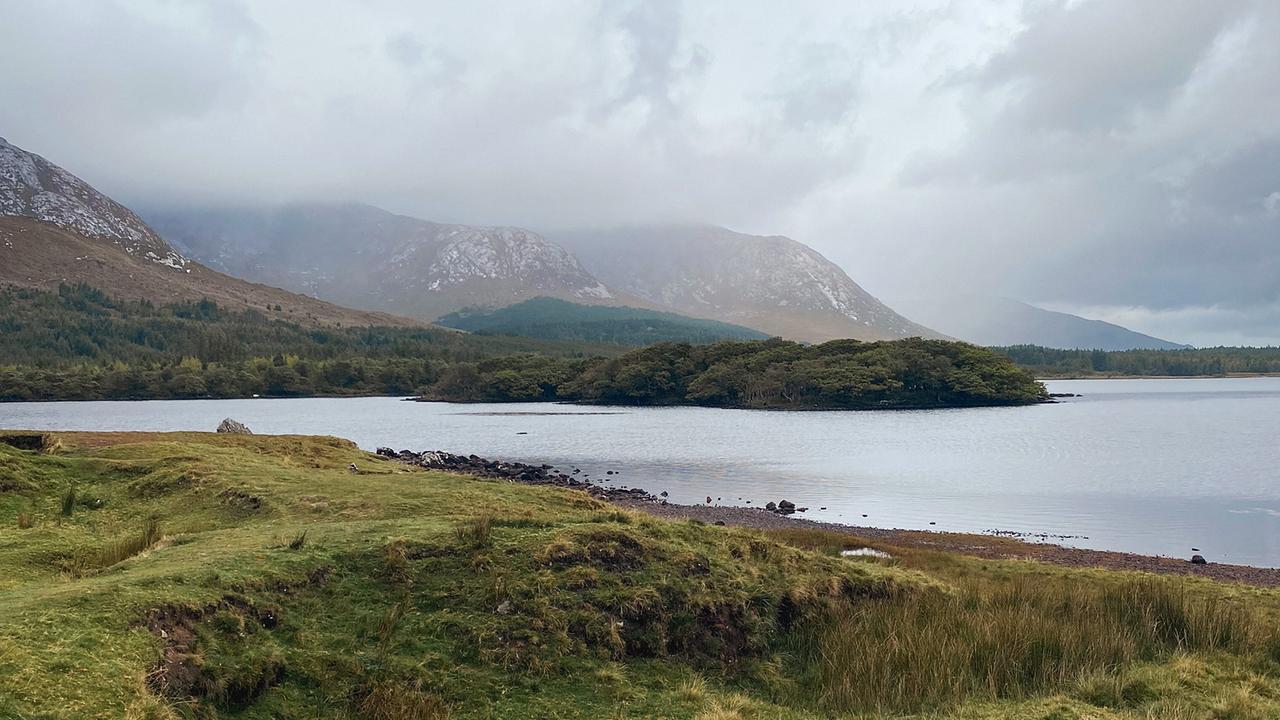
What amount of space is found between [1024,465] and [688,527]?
50.9m

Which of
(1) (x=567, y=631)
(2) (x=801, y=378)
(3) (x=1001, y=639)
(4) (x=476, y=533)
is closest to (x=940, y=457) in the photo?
(3) (x=1001, y=639)

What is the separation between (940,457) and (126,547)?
59.8 meters

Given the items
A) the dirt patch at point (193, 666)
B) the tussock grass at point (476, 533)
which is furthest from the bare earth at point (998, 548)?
the dirt patch at point (193, 666)

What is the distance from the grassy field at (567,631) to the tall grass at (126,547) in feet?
0.16

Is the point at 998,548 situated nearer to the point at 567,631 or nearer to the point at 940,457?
the point at 567,631

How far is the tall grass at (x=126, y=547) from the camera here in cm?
1187

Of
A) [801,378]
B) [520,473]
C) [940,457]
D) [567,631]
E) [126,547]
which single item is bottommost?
[520,473]

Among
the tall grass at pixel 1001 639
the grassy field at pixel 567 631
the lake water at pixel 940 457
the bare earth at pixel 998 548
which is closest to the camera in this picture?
the grassy field at pixel 567 631

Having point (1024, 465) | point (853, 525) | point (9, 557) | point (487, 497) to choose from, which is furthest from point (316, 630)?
point (1024, 465)

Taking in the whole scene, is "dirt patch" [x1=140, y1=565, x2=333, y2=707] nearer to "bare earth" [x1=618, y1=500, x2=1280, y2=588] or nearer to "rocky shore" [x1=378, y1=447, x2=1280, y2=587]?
"bare earth" [x1=618, y1=500, x2=1280, y2=588]

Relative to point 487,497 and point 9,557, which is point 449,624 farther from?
→ point 487,497

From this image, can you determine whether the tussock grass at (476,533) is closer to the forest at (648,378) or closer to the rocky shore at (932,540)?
the rocky shore at (932,540)

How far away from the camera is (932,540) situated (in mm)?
29281

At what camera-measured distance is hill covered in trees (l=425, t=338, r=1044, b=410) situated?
135875 mm
